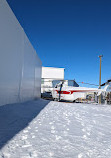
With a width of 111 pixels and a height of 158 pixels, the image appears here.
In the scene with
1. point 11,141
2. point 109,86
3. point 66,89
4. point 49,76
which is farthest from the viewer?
point 49,76

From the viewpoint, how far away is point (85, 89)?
10.7 meters

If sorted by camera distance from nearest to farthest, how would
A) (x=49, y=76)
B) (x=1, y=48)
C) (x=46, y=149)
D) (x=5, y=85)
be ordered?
1. (x=46, y=149)
2. (x=1, y=48)
3. (x=5, y=85)
4. (x=49, y=76)

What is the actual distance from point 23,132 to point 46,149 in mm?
683

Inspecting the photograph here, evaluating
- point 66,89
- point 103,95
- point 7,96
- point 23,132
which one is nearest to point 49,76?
point 66,89

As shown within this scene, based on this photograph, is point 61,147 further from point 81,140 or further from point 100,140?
point 100,140

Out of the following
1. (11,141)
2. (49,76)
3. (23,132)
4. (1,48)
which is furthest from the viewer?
(49,76)

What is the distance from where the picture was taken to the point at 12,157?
4.41 ft

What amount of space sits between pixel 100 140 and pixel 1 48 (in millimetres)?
3396

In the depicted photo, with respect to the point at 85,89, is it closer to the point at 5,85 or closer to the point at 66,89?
the point at 66,89

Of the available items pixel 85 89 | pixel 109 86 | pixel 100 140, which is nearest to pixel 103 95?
pixel 109 86

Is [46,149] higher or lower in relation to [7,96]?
lower

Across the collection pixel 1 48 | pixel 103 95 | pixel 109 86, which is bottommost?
pixel 103 95

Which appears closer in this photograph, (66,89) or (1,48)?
(1,48)

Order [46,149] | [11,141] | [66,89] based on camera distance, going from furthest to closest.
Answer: [66,89]
[11,141]
[46,149]
